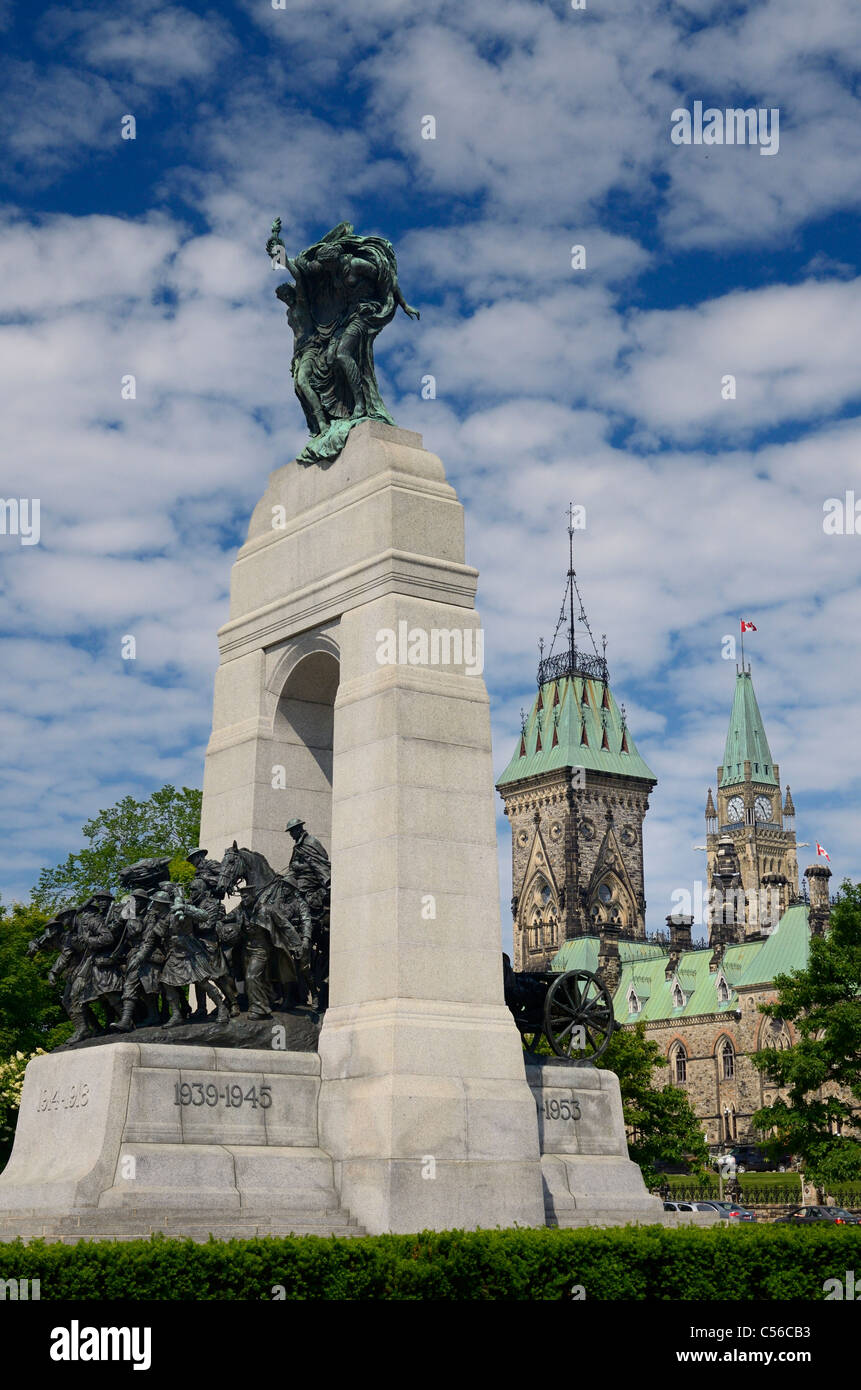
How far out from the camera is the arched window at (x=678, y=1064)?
134 m

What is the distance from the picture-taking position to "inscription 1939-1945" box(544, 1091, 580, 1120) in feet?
70.3

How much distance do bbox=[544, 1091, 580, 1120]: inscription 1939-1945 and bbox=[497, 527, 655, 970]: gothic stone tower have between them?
145199 mm

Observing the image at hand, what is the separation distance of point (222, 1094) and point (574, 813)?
502 feet

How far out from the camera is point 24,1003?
46.1 meters

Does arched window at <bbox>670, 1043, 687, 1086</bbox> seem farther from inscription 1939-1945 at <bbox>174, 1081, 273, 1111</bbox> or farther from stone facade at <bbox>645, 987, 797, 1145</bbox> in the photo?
inscription 1939-1945 at <bbox>174, 1081, 273, 1111</bbox>

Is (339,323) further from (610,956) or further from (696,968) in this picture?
(610,956)

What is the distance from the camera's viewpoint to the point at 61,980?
2141 cm

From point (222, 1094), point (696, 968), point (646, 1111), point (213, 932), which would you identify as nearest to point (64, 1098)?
point (222, 1094)

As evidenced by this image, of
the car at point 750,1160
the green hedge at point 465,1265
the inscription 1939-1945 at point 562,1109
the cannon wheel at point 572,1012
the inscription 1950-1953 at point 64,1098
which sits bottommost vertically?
the car at point 750,1160

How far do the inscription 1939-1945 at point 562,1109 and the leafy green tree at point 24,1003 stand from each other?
25.5 m

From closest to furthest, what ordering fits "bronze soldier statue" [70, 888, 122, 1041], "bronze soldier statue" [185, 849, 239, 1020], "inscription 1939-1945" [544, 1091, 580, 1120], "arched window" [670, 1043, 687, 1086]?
"bronze soldier statue" [70, 888, 122, 1041] < "bronze soldier statue" [185, 849, 239, 1020] < "inscription 1939-1945" [544, 1091, 580, 1120] < "arched window" [670, 1043, 687, 1086]

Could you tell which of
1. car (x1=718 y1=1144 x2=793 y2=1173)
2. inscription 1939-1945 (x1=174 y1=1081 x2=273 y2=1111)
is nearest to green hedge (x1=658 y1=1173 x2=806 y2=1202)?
car (x1=718 y1=1144 x2=793 y2=1173)

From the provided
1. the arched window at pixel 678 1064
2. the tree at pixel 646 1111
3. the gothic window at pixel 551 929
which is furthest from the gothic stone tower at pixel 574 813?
the tree at pixel 646 1111

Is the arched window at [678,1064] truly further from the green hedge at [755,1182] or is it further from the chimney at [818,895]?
the green hedge at [755,1182]
